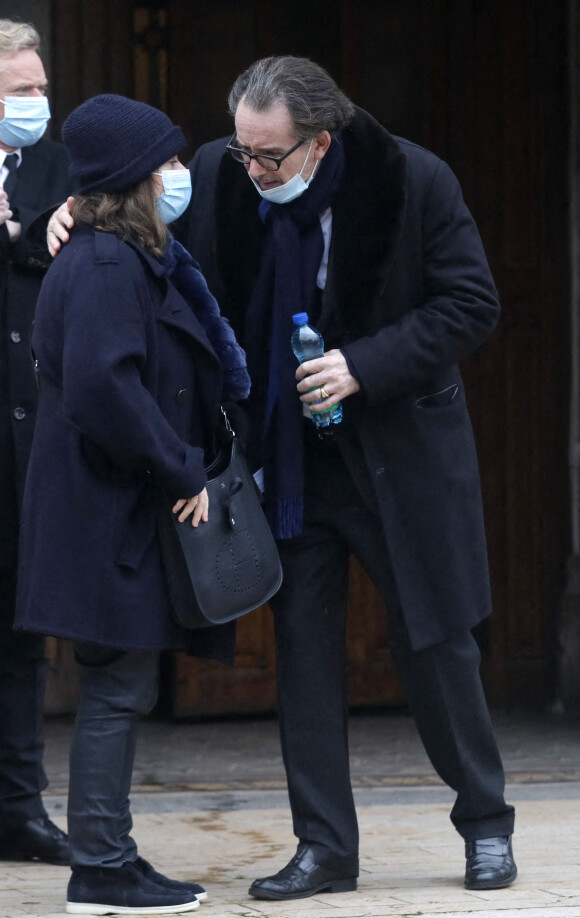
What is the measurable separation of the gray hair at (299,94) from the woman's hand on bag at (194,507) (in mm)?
873

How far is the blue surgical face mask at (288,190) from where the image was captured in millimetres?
4184

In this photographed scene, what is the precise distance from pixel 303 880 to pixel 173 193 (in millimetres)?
1634

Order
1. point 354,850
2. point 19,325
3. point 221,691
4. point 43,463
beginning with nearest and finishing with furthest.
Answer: point 43,463
point 354,850
point 19,325
point 221,691

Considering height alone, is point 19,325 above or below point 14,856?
above

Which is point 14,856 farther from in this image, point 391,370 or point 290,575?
point 391,370

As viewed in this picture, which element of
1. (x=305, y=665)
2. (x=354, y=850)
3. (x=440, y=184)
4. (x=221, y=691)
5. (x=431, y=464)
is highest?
(x=440, y=184)

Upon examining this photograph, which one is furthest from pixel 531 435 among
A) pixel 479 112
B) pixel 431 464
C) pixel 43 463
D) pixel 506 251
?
pixel 43 463

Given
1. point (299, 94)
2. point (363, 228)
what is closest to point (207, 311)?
point (363, 228)

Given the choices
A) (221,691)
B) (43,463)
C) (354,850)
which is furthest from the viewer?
(221,691)

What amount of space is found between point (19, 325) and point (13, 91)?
620 mm

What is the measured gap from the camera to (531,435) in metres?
7.08

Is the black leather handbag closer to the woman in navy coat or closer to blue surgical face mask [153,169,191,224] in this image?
the woman in navy coat

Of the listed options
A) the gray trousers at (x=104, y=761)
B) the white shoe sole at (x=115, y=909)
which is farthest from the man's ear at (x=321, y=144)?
the white shoe sole at (x=115, y=909)

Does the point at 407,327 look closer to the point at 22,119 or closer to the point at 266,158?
the point at 266,158
